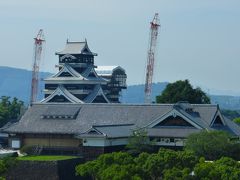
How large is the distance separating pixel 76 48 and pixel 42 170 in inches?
1268

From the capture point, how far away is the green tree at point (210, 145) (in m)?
37.2

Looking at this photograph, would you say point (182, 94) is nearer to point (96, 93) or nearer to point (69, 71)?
point (96, 93)

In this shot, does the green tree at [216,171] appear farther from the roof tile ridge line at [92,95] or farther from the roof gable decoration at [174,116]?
the roof tile ridge line at [92,95]

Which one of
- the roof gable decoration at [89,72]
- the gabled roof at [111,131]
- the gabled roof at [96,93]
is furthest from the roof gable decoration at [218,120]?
the roof gable decoration at [89,72]

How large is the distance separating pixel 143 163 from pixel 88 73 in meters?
39.2

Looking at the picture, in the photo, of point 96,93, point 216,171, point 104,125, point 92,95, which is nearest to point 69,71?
point 92,95

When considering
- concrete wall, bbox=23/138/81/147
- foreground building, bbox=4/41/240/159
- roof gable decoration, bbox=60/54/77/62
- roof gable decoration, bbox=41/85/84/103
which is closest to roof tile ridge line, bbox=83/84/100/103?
roof gable decoration, bbox=41/85/84/103

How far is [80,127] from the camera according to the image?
145 ft

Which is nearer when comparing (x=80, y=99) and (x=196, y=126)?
(x=196, y=126)

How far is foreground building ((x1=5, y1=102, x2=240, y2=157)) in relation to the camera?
135 ft

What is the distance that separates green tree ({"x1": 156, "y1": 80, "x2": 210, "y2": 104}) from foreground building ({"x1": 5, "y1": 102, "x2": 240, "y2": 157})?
10.9 m

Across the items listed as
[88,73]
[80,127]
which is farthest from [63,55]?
[80,127]

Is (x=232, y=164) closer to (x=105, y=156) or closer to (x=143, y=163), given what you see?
(x=143, y=163)

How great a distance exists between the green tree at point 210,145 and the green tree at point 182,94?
61.4 feet
